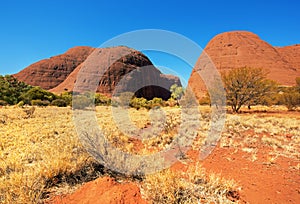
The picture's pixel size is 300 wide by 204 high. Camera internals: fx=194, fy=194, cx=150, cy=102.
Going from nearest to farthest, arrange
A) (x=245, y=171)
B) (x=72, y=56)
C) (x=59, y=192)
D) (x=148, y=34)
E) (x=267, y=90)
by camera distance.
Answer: (x=59, y=192)
(x=245, y=171)
(x=148, y=34)
(x=267, y=90)
(x=72, y=56)

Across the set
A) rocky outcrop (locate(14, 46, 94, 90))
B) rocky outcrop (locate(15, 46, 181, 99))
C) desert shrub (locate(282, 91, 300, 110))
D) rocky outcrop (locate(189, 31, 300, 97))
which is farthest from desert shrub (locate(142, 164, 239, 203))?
rocky outcrop (locate(14, 46, 94, 90))

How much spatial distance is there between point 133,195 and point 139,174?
0.89m

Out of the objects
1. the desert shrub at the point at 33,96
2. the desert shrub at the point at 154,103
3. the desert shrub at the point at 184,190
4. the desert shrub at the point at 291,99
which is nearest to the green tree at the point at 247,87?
the desert shrub at the point at 291,99

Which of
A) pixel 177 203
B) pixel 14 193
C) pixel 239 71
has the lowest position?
pixel 177 203

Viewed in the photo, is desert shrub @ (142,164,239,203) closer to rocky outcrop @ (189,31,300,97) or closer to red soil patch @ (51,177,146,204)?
red soil patch @ (51,177,146,204)

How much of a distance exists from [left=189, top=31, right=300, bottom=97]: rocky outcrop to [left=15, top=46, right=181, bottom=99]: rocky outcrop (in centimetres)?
1264

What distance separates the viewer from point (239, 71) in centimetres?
2345

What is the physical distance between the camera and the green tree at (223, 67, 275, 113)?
2245 centimetres

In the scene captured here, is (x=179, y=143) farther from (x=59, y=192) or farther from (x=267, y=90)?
(x=267, y=90)

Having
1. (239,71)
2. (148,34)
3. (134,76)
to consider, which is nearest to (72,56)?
(134,76)

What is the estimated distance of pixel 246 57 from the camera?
7319cm

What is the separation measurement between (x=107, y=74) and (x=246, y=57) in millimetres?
51802

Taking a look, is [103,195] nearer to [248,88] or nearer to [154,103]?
[248,88]

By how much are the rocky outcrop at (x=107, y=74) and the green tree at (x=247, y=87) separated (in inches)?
640
